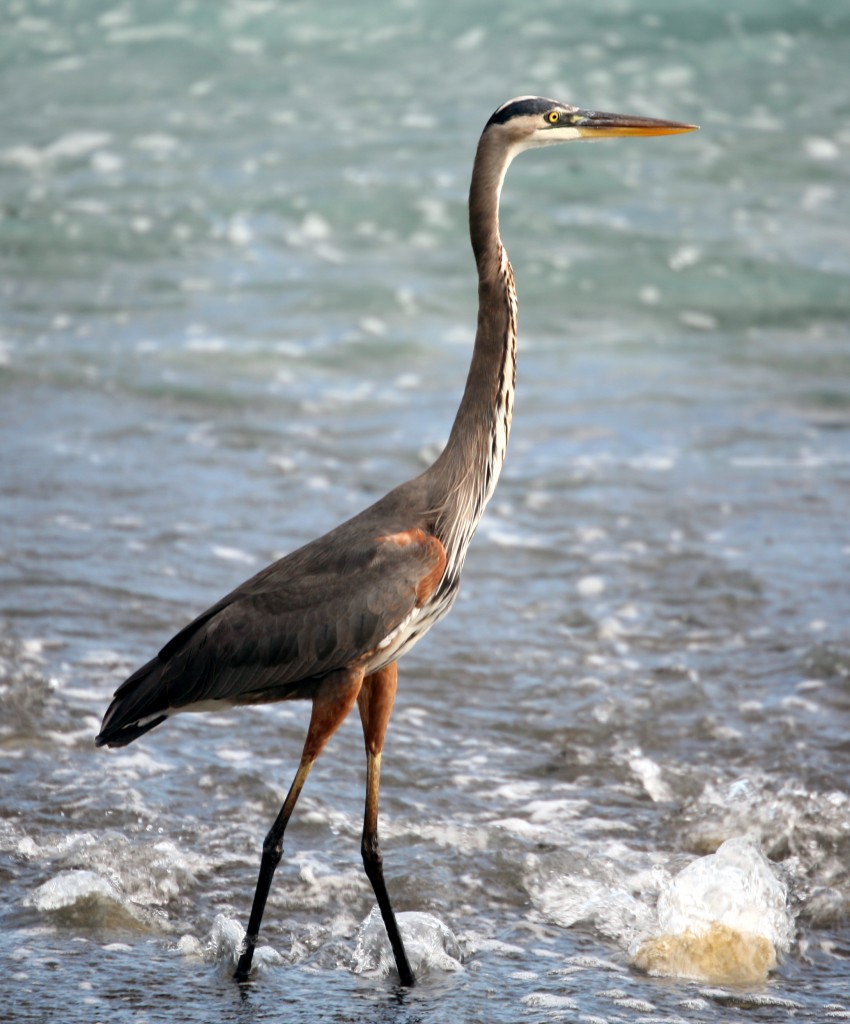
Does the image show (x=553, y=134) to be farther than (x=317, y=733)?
Yes

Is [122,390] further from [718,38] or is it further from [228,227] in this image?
[718,38]

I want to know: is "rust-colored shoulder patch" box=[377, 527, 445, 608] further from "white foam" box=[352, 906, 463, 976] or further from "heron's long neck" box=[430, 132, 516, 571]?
"white foam" box=[352, 906, 463, 976]

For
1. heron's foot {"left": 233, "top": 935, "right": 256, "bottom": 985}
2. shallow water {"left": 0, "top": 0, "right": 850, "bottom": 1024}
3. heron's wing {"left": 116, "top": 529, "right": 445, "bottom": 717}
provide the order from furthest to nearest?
1. shallow water {"left": 0, "top": 0, "right": 850, "bottom": 1024}
2. heron's wing {"left": 116, "top": 529, "right": 445, "bottom": 717}
3. heron's foot {"left": 233, "top": 935, "right": 256, "bottom": 985}

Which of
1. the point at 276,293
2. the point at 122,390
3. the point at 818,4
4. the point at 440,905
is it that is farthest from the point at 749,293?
the point at 440,905

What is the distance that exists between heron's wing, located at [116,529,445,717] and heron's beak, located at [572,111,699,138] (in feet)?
4.27

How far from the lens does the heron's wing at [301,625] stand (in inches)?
158

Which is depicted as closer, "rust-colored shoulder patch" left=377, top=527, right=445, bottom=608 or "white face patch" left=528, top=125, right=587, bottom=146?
"rust-colored shoulder patch" left=377, top=527, right=445, bottom=608

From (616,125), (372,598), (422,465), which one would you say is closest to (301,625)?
(372,598)

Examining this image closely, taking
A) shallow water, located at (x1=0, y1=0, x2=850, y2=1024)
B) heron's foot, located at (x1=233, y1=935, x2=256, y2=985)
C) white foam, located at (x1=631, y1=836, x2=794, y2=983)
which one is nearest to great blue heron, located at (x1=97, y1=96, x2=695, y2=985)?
heron's foot, located at (x1=233, y1=935, x2=256, y2=985)

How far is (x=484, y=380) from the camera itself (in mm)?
4273

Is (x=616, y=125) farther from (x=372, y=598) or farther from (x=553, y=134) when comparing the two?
(x=372, y=598)

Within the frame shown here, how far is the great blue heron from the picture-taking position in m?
4.03

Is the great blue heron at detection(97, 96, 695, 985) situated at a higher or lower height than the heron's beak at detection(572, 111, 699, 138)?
lower

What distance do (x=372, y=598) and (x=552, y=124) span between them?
150cm
